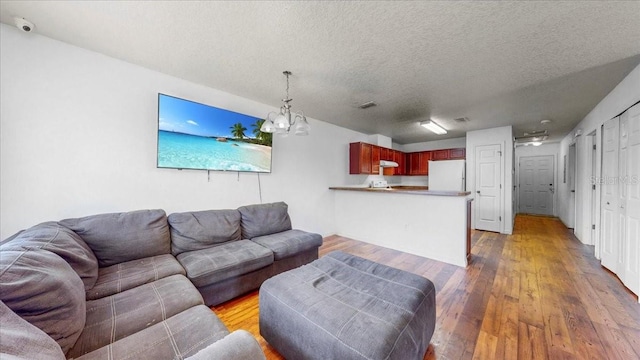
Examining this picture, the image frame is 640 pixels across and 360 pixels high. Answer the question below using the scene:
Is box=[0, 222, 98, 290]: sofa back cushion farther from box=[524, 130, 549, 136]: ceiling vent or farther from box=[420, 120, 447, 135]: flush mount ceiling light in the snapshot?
box=[524, 130, 549, 136]: ceiling vent

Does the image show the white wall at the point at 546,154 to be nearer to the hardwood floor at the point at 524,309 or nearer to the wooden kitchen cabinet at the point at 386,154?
the hardwood floor at the point at 524,309

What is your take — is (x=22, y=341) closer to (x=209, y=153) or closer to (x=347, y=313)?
(x=347, y=313)

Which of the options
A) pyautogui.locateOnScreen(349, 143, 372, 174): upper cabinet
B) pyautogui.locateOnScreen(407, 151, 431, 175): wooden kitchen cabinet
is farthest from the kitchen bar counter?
pyautogui.locateOnScreen(407, 151, 431, 175): wooden kitchen cabinet

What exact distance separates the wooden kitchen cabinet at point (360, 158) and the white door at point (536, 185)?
19.7 feet

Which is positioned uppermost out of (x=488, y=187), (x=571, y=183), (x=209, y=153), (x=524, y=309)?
(x=209, y=153)

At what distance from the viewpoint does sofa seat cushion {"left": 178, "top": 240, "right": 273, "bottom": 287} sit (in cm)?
189

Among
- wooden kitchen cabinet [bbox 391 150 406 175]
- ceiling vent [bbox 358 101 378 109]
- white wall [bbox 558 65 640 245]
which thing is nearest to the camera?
white wall [bbox 558 65 640 245]

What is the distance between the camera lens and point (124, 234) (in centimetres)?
196

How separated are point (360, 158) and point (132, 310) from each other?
14.1ft

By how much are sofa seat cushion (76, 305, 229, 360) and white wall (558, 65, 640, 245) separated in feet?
14.1

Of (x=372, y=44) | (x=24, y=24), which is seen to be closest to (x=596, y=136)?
(x=372, y=44)

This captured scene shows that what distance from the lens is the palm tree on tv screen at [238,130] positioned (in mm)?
2984

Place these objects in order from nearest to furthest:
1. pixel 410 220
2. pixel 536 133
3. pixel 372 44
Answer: pixel 372 44, pixel 410 220, pixel 536 133

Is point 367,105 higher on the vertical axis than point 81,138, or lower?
higher
